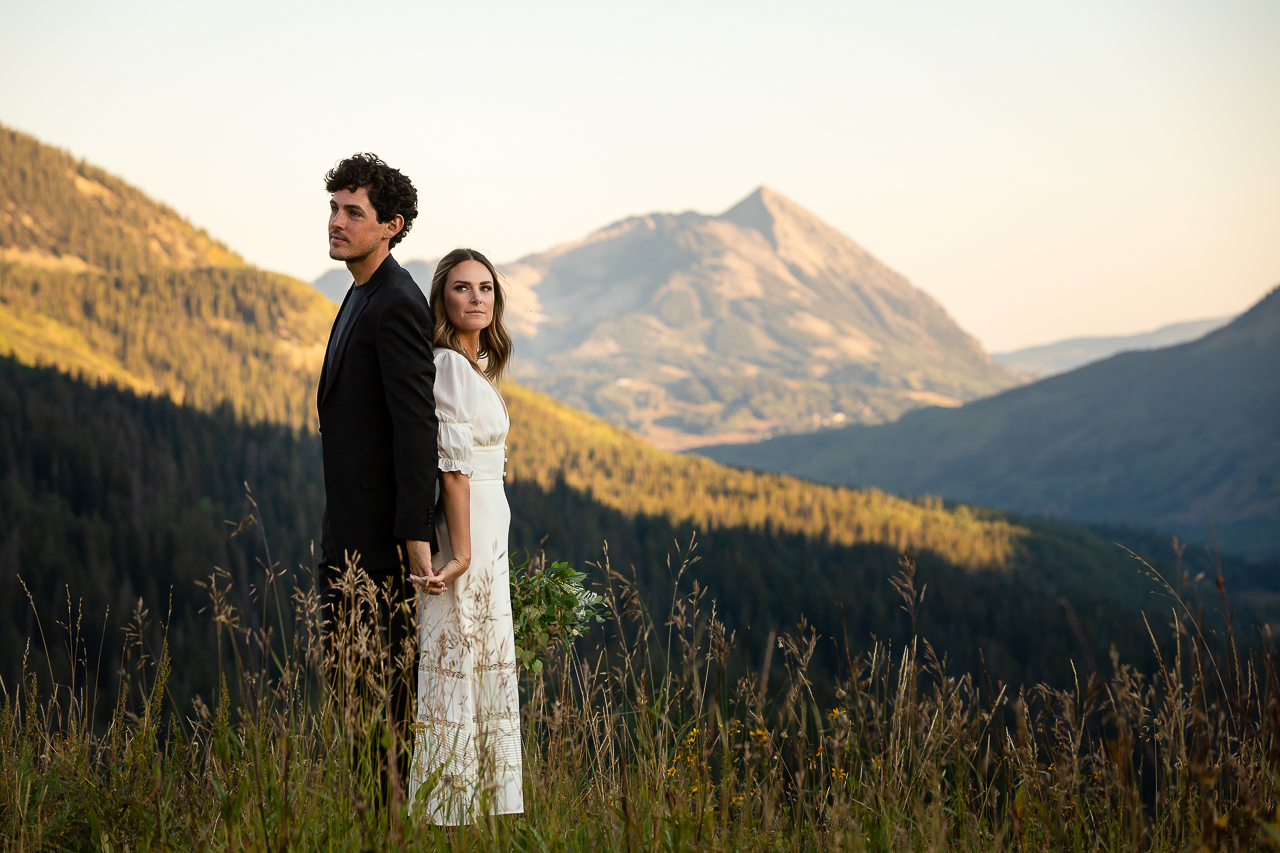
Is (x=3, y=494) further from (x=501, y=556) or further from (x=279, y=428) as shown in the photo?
(x=501, y=556)

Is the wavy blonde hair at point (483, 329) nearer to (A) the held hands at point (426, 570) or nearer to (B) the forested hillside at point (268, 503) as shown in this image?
(A) the held hands at point (426, 570)

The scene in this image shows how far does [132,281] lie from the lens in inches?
5448

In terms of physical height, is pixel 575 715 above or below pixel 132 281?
below

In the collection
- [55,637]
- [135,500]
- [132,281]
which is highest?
[132,281]

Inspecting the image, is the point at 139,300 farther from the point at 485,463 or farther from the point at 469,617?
the point at 469,617

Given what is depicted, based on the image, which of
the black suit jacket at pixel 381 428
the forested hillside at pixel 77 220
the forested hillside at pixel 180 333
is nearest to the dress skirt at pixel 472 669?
the black suit jacket at pixel 381 428

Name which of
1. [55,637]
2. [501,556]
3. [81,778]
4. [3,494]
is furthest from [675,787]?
[3,494]

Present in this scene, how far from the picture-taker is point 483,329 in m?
4.35

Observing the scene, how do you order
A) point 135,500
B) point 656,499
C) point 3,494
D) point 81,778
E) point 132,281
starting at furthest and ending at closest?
point 132,281 → point 656,499 → point 135,500 → point 3,494 → point 81,778

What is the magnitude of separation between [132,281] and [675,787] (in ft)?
515

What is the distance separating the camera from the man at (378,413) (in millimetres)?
3688

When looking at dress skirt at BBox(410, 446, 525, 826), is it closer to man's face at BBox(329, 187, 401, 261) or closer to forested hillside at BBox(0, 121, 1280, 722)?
man's face at BBox(329, 187, 401, 261)

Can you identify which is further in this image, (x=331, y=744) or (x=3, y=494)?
(x=3, y=494)

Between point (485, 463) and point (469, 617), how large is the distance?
2.48 feet
